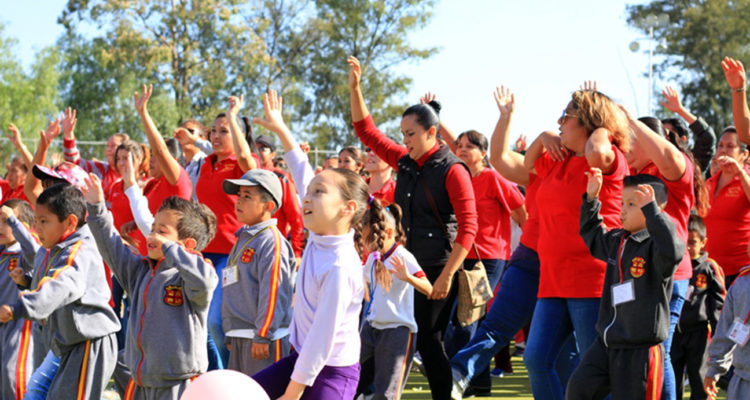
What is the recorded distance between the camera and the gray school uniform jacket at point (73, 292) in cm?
518

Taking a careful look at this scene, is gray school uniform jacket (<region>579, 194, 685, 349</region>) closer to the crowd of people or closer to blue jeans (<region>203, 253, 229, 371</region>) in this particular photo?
the crowd of people

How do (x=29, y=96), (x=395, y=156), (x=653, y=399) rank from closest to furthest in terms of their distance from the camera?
(x=653, y=399)
(x=395, y=156)
(x=29, y=96)

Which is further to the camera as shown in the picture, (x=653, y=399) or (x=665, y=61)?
(x=665, y=61)

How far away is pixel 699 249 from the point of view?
24.2ft

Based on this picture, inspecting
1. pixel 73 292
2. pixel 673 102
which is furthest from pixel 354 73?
pixel 73 292

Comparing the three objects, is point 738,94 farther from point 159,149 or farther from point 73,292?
point 73,292

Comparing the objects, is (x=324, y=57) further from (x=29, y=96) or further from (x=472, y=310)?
(x=472, y=310)

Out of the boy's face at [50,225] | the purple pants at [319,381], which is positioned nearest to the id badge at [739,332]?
the purple pants at [319,381]

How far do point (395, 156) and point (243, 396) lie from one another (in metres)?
3.25

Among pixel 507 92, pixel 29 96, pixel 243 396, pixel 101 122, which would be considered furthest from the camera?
pixel 29 96

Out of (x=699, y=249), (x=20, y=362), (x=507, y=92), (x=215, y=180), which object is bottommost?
(x=20, y=362)

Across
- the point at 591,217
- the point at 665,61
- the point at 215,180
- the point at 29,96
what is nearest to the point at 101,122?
the point at 29,96

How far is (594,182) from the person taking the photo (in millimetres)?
4871

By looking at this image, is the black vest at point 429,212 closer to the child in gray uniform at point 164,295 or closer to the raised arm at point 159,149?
the child in gray uniform at point 164,295
